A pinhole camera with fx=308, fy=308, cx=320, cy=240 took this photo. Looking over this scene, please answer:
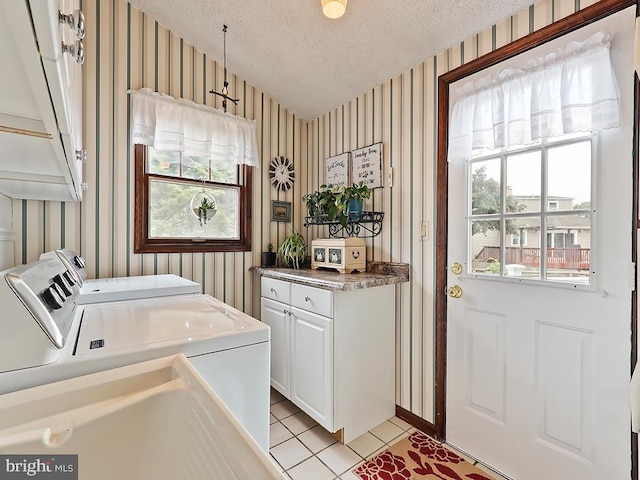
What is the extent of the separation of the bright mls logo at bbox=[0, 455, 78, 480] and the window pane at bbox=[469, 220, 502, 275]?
179cm

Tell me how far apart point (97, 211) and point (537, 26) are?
266 cm

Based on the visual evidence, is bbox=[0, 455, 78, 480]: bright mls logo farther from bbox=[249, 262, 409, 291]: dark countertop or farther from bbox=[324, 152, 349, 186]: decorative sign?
bbox=[324, 152, 349, 186]: decorative sign

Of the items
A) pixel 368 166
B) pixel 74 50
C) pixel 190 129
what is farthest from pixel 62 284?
pixel 368 166

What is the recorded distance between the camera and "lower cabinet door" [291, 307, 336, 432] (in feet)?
5.86

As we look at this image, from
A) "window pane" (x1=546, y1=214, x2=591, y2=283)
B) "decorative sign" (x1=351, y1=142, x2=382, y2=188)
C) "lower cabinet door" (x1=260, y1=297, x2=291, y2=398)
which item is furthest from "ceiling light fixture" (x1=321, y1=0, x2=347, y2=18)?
"lower cabinet door" (x1=260, y1=297, x2=291, y2=398)

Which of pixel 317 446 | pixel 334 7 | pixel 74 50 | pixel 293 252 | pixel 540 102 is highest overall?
pixel 334 7

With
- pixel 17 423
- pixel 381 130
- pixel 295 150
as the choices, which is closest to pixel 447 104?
pixel 381 130

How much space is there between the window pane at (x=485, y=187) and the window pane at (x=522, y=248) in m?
0.13

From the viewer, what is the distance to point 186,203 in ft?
7.72

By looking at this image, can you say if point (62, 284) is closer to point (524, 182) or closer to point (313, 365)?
point (313, 365)

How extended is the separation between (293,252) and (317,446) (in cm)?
134

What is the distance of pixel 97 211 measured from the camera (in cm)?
198

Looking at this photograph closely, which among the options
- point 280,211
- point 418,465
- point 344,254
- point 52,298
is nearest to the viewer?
point 52,298

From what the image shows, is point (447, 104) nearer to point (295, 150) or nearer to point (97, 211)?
point (295, 150)
